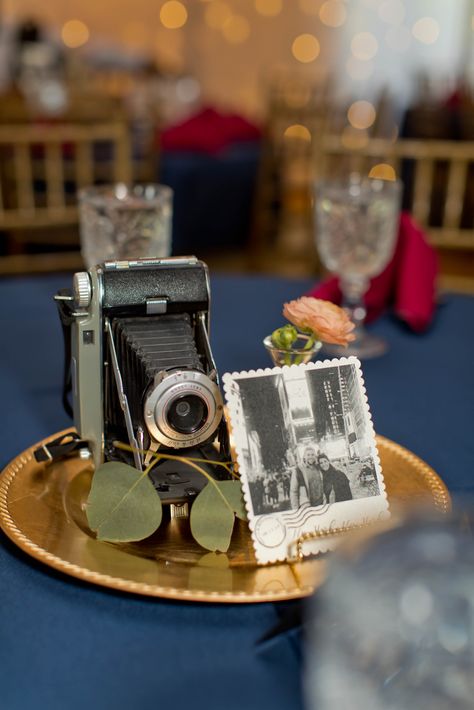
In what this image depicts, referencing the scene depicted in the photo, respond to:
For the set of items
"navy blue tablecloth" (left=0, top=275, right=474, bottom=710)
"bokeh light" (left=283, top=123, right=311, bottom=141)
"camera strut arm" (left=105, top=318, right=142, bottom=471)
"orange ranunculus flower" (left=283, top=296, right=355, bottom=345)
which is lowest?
"bokeh light" (left=283, top=123, right=311, bottom=141)

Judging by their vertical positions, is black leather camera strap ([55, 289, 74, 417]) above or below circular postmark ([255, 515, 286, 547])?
above

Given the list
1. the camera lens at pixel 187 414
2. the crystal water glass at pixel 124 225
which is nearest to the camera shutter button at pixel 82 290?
the camera lens at pixel 187 414

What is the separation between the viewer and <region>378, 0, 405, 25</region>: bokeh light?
5555 mm

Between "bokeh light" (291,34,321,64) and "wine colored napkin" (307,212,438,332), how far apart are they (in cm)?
497

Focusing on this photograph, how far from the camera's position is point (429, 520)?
38 cm

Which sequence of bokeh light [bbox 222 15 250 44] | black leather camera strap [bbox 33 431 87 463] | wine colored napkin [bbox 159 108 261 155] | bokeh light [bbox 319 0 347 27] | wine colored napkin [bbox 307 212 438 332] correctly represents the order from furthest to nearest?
1. bokeh light [bbox 222 15 250 44]
2. bokeh light [bbox 319 0 347 27]
3. wine colored napkin [bbox 159 108 261 155]
4. wine colored napkin [bbox 307 212 438 332]
5. black leather camera strap [bbox 33 431 87 463]

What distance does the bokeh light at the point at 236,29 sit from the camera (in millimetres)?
5918

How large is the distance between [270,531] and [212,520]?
0.04 m

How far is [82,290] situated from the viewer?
646 mm

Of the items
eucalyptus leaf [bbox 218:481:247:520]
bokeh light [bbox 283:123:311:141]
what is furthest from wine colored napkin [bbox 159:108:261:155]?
eucalyptus leaf [bbox 218:481:247:520]

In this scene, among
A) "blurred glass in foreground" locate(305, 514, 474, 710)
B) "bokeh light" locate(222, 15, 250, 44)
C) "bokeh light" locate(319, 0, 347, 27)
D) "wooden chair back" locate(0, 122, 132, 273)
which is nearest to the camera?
"blurred glass in foreground" locate(305, 514, 474, 710)

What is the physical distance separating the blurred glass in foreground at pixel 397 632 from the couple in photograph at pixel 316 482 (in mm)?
213

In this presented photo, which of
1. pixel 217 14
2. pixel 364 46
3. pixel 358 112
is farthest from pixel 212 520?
pixel 217 14

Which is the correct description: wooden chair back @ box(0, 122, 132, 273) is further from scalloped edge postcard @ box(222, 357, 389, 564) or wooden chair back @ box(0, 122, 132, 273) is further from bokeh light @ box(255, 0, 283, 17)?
bokeh light @ box(255, 0, 283, 17)
